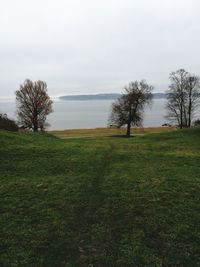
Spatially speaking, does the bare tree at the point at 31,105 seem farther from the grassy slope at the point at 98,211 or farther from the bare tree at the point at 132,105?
the grassy slope at the point at 98,211

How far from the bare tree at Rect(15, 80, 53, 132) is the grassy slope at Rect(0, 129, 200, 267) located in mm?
37934

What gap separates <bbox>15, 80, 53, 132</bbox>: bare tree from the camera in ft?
190

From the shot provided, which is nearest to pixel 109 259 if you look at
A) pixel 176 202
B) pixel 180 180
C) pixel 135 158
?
pixel 176 202

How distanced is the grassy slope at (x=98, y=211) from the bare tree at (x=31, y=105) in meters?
37.9

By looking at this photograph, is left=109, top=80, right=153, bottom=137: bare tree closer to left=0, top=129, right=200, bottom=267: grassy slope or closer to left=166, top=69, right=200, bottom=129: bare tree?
left=166, top=69, right=200, bottom=129: bare tree

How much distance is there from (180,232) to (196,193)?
383cm

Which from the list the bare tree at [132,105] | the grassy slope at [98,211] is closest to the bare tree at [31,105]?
the bare tree at [132,105]

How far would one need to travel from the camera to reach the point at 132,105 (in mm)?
59938

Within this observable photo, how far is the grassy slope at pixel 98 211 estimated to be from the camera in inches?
349

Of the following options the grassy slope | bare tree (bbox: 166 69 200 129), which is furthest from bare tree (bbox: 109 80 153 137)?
the grassy slope

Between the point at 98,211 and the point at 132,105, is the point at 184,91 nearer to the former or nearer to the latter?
the point at 132,105

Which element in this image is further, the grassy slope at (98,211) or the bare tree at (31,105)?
the bare tree at (31,105)

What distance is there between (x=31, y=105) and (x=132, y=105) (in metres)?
19.0

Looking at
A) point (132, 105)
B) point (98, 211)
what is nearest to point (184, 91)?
point (132, 105)
